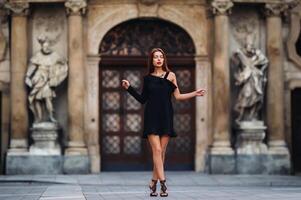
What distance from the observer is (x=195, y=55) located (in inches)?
843

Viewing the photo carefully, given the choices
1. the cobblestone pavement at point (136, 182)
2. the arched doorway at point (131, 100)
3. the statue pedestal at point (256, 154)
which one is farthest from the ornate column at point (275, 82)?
the arched doorway at point (131, 100)

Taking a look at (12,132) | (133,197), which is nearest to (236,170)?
(12,132)

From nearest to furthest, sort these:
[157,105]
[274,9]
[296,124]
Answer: [157,105] < [274,9] < [296,124]

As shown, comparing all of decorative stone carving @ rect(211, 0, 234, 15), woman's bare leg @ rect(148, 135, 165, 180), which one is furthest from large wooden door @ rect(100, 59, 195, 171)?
woman's bare leg @ rect(148, 135, 165, 180)

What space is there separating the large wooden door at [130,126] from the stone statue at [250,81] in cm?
147

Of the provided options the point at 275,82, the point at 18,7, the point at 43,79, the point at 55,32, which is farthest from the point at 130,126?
the point at 18,7

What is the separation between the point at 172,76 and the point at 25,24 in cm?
1005

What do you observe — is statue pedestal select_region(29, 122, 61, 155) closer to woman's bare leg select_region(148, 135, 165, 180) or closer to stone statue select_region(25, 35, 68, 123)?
stone statue select_region(25, 35, 68, 123)

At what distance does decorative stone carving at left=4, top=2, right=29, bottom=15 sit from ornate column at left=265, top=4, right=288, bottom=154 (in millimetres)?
6155

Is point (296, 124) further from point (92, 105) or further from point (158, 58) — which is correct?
point (158, 58)

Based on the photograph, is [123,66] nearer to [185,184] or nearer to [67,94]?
[67,94]

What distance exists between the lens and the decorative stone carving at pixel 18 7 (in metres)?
20.6

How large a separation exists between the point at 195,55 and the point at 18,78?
4631 mm

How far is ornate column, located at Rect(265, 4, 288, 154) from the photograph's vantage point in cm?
2102
